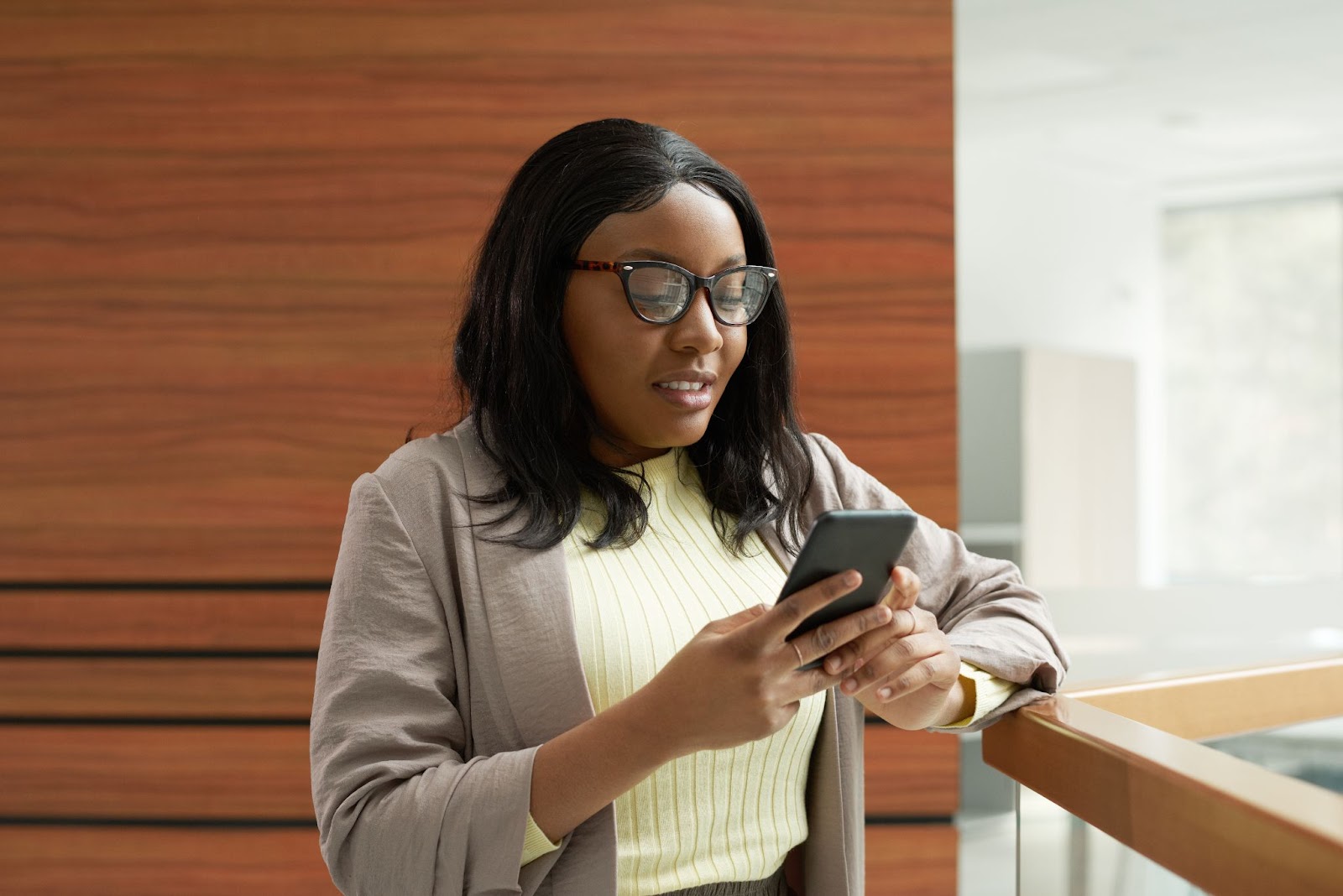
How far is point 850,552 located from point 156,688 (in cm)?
209

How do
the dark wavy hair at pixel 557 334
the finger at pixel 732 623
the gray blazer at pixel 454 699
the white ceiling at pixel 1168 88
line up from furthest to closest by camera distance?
the white ceiling at pixel 1168 88 < the dark wavy hair at pixel 557 334 < the gray blazer at pixel 454 699 < the finger at pixel 732 623

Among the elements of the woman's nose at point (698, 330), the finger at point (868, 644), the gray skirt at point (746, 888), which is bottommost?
the gray skirt at point (746, 888)


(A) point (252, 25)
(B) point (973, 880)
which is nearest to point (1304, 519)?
(B) point (973, 880)

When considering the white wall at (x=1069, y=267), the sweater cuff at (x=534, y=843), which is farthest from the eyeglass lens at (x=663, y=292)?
the white wall at (x=1069, y=267)

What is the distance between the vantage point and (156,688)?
258cm

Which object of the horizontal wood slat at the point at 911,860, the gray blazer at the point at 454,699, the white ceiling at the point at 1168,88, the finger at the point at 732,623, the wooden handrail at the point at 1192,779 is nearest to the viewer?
the wooden handrail at the point at 1192,779

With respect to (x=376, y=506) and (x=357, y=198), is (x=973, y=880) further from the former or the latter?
(x=376, y=506)

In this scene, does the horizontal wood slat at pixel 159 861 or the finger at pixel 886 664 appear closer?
the finger at pixel 886 664

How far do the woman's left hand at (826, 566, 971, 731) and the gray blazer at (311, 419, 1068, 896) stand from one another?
0.23 ft

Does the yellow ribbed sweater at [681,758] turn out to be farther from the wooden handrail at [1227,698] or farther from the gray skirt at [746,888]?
the wooden handrail at [1227,698]

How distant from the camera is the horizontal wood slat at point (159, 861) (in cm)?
255

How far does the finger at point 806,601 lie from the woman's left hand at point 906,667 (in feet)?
0.39

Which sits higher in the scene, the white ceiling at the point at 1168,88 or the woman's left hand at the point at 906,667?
the white ceiling at the point at 1168,88

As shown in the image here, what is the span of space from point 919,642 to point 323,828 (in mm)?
603
